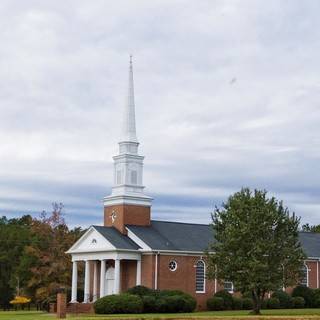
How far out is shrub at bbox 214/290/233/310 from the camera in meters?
64.6

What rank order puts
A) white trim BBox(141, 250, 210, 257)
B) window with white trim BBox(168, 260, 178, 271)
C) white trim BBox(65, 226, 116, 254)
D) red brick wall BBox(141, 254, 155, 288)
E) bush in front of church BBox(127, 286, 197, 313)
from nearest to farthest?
1. bush in front of church BBox(127, 286, 197, 313)
2. red brick wall BBox(141, 254, 155, 288)
3. white trim BBox(65, 226, 116, 254)
4. white trim BBox(141, 250, 210, 257)
5. window with white trim BBox(168, 260, 178, 271)

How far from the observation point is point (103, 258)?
65.3 m

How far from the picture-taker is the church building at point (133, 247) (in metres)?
64.8

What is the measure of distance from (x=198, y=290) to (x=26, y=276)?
2334cm

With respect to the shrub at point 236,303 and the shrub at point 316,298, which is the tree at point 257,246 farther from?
the shrub at point 316,298

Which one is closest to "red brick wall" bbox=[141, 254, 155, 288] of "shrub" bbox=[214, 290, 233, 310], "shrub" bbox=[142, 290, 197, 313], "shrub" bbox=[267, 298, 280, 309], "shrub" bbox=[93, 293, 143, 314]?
"shrub" bbox=[142, 290, 197, 313]

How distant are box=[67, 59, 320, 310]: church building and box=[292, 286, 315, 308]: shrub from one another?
581 cm

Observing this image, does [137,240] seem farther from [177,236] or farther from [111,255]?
[177,236]

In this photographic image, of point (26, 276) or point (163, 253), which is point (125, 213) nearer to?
point (163, 253)

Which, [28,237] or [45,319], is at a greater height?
[28,237]

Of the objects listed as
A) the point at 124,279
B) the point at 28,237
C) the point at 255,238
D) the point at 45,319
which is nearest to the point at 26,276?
the point at 28,237

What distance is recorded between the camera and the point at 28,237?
92.2 m

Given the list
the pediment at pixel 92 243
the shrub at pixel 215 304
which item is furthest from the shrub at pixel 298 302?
the pediment at pixel 92 243

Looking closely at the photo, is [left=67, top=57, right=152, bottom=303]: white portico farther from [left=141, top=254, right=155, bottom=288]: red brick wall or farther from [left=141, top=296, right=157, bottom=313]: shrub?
[left=141, top=296, right=157, bottom=313]: shrub
